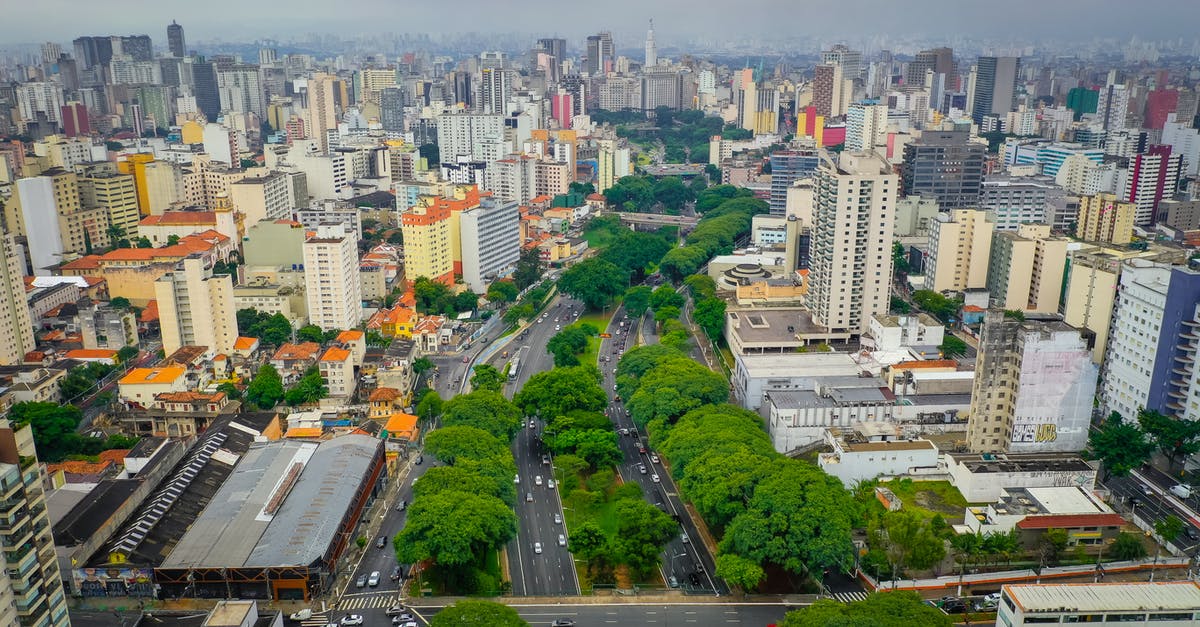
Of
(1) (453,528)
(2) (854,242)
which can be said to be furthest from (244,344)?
(2) (854,242)

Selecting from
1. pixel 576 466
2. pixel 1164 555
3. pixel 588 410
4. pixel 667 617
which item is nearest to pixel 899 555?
pixel 667 617

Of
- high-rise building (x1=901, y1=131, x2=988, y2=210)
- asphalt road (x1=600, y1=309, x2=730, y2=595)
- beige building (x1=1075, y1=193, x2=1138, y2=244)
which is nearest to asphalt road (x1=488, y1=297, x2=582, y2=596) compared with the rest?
asphalt road (x1=600, y1=309, x2=730, y2=595)

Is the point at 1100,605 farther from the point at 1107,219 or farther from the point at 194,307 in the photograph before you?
the point at 1107,219

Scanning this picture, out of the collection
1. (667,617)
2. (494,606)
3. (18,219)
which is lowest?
(667,617)

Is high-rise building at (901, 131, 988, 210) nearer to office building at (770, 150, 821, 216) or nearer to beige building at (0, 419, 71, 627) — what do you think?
office building at (770, 150, 821, 216)

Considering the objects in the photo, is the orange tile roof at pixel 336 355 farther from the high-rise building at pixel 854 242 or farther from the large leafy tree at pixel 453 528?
the high-rise building at pixel 854 242

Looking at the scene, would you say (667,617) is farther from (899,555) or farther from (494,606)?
(899,555)

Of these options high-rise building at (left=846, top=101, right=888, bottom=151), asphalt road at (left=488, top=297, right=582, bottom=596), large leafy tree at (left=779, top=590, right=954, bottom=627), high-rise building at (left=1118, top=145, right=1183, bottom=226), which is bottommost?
asphalt road at (left=488, top=297, right=582, bottom=596)
